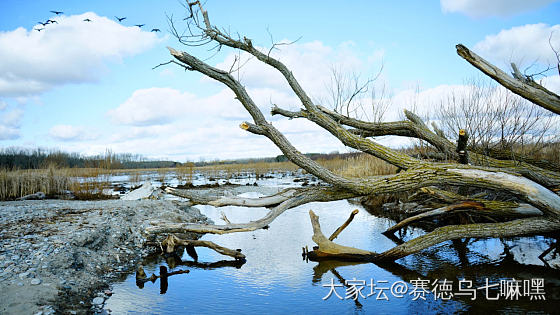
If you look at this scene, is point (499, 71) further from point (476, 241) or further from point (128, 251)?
point (128, 251)

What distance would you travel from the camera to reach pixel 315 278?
5766 mm

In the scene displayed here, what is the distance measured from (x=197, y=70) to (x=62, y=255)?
140 inches

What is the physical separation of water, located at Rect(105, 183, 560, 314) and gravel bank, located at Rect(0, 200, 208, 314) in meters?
0.45

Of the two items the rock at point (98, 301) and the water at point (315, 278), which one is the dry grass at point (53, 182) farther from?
the rock at point (98, 301)

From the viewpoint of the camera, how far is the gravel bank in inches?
171

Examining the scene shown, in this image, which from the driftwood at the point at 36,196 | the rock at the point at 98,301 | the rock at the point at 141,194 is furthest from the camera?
the driftwood at the point at 36,196

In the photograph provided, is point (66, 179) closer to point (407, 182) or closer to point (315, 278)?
point (315, 278)

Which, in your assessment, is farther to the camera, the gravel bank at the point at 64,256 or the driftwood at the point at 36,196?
the driftwood at the point at 36,196

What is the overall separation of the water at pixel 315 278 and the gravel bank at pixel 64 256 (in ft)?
1.48

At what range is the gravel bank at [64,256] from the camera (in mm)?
4352

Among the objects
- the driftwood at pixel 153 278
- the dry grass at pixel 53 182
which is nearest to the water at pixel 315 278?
the driftwood at pixel 153 278

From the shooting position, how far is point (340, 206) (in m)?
14.1

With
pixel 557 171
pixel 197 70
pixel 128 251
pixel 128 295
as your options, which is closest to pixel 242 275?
pixel 128 295

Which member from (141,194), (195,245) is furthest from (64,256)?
(141,194)
